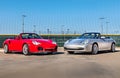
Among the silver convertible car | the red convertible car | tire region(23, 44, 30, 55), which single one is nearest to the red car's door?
the red convertible car

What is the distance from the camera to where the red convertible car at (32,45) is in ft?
51.3

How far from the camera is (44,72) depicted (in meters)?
8.05

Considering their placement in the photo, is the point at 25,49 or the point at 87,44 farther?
the point at 25,49

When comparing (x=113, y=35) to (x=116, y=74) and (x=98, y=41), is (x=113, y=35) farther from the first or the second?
(x=116, y=74)

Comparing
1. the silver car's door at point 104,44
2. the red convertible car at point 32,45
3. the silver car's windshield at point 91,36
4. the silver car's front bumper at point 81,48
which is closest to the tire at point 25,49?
the red convertible car at point 32,45

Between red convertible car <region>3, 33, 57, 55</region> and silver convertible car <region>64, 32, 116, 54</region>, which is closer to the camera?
red convertible car <region>3, 33, 57, 55</region>

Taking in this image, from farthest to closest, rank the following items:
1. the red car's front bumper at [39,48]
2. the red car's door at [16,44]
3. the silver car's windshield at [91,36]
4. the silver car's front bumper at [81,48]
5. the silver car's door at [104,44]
Result: the silver car's windshield at [91,36] < the silver car's door at [104,44] < the red car's door at [16,44] < the silver car's front bumper at [81,48] < the red car's front bumper at [39,48]

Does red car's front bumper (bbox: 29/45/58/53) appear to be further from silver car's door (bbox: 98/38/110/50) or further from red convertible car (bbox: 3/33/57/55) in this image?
silver car's door (bbox: 98/38/110/50)

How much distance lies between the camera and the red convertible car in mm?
15633

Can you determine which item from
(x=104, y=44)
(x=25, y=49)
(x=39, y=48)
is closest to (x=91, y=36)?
(x=104, y=44)

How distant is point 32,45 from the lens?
51.4ft

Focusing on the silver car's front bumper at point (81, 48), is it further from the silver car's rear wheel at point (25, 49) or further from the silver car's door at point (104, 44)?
the silver car's rear wheel at point (25, 49)

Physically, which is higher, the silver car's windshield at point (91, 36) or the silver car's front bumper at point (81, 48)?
the silver car's windshield at point (91, 36)

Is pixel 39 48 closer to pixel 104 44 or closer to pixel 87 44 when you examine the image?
pixel 87 44
